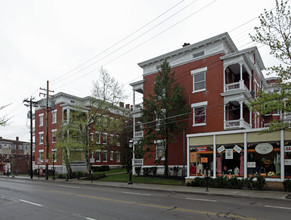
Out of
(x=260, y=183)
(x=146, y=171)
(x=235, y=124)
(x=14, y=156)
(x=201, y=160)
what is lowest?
(x=14, y=156)

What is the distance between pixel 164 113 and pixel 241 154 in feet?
28.4

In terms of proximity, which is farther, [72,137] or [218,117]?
[72,137]

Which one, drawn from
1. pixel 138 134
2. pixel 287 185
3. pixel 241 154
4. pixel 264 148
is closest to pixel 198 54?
pixel 138 134

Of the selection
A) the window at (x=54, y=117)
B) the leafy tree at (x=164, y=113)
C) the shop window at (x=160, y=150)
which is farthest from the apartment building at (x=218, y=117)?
the window at (x=54, y=117)

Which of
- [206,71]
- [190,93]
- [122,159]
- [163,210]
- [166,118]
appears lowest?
[122,159]

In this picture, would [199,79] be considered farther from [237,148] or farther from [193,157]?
[237,148]

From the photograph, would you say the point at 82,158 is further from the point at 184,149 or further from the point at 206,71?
the point at 206,71

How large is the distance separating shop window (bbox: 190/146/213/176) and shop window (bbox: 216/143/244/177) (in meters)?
0.68

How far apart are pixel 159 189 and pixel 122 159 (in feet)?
107

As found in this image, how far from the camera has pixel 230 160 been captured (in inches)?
775

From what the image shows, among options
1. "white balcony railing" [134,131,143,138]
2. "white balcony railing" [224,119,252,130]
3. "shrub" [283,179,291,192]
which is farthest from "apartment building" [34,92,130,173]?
"shrub" [283,179,291,192]

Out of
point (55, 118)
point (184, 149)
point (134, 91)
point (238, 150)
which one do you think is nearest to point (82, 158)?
point (55, 118)

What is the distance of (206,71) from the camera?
2773cm

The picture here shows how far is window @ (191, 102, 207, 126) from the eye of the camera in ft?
90.1
